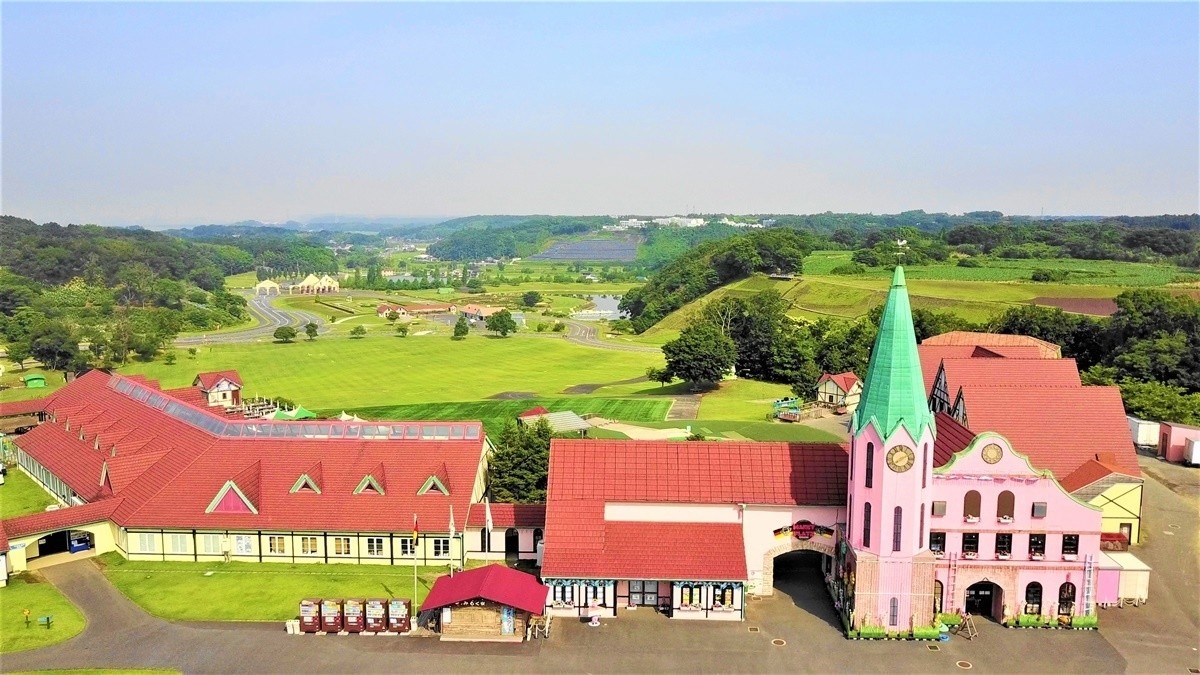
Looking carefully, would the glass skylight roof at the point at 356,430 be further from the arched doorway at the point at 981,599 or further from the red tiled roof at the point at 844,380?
the red tiled roof at the point at 844,380

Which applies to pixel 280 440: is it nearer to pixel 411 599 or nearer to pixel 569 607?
pixel 411 599

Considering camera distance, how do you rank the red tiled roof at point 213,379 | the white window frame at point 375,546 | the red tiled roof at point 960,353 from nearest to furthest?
the white window frame at point 375,546, the red tiled roof at point 960,353, the red tiled roof at point 213,379

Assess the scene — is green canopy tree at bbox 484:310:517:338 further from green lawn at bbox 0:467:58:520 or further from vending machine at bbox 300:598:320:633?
vending machine at bbox 300:598:320:633

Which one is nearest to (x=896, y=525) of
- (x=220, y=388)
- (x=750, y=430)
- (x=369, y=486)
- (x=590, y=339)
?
(x=369, y=486)

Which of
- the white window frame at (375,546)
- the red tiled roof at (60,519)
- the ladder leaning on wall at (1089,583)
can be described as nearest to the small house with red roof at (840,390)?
the ladder leaning on wall at (1089,583)

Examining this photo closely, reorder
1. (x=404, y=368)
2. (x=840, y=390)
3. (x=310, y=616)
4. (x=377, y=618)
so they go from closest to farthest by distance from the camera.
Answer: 1. (x=310, y=616)
2. (x=377, y=618)
3. (x=840, y=390)
4. (x=404, y=368)

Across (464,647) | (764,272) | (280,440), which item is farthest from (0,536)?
(764,272)

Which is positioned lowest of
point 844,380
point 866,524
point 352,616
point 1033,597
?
point 352,616

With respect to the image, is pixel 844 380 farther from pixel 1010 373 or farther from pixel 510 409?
pixel 510 409
